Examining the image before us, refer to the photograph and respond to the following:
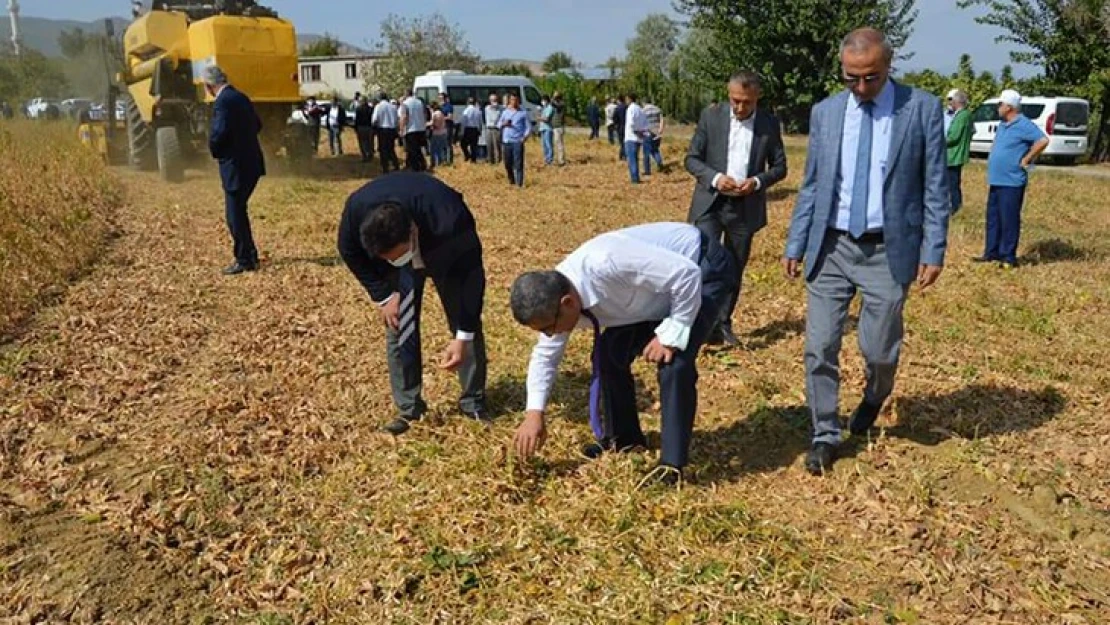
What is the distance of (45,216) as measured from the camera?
8.49m

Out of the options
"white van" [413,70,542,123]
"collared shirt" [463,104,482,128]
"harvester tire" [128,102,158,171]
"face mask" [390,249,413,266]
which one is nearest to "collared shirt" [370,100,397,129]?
"collared shirt" [463,104,482,128]

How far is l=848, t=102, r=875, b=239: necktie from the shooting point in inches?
135

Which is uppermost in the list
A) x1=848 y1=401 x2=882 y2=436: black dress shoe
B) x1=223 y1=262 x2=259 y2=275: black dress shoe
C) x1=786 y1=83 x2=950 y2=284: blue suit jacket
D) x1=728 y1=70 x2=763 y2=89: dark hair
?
x1=728 y1=70 x2=763 y2=89: dark hair

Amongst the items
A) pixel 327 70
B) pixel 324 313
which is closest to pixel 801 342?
pixel 324 313

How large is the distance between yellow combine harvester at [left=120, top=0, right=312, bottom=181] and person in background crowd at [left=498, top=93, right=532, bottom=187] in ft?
10.8

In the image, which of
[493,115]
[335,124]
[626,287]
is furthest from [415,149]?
[626,287]

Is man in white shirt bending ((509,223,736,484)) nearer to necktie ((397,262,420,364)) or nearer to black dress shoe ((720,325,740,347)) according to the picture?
necktie ((397,262,420,364))

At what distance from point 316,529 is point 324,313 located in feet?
10.3

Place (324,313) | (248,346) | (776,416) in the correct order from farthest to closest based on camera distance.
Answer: (324,313) < (248,346) < (776,416)

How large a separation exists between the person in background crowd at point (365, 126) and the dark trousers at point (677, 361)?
15.2m

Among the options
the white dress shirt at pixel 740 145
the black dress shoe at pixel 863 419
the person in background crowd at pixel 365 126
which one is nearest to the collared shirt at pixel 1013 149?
the white dress shirt at pixel 740 145

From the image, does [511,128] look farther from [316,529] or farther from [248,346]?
[316,529]

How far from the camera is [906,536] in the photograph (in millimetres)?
3168

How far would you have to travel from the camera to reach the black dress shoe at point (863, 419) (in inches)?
152
